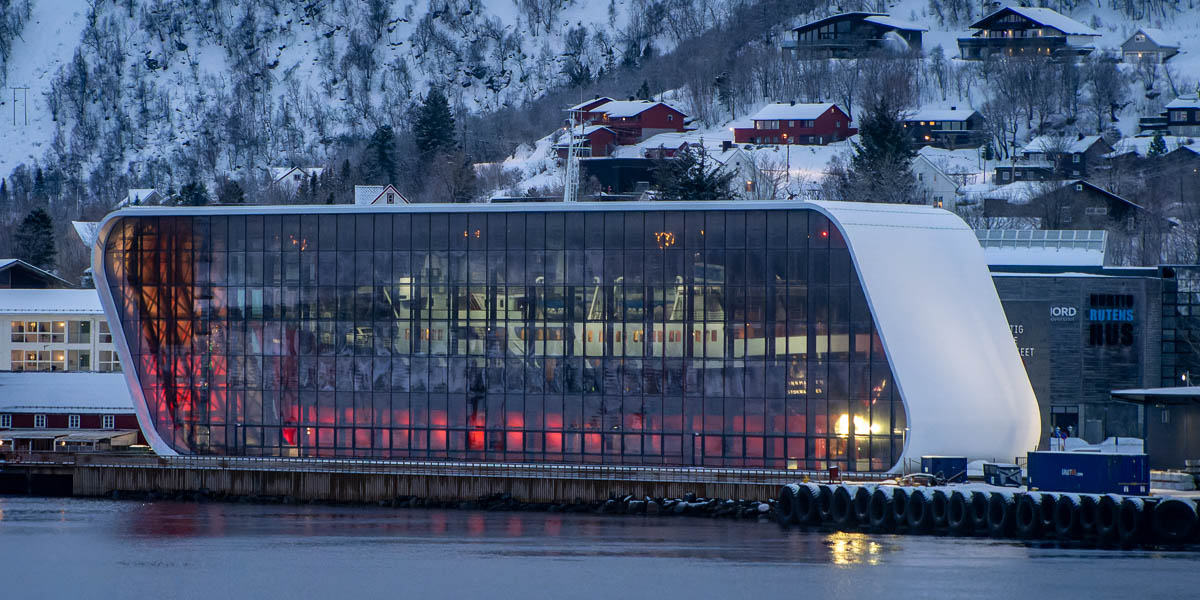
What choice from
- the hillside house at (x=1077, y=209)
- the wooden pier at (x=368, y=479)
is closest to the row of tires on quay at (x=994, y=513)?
the wooden pier at (x=368, y=479)

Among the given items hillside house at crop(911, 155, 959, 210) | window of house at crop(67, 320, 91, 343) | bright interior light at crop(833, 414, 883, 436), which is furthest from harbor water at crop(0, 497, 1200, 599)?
hillside house at crop(911, 155, 959, 210)

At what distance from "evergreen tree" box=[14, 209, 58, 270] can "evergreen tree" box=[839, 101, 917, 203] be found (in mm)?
55504

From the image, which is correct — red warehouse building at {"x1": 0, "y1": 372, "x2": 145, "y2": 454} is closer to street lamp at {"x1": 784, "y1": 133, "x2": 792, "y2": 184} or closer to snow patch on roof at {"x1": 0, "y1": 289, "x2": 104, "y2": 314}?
snow patch on roof at {"x1": 0, "y1": 289, "x2": 104, "y2": 314}

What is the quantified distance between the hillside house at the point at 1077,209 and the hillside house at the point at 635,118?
54.9m

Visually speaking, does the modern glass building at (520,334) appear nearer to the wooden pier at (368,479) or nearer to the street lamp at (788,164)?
the wooden pier at (368,479)

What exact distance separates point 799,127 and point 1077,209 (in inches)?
2010

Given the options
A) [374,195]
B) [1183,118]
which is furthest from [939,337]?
[1183,118]

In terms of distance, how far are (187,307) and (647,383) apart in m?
18.6

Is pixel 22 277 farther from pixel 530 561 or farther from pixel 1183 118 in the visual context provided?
pixel 1183 118

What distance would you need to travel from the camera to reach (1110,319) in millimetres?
83625

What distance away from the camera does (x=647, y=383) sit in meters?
70.3

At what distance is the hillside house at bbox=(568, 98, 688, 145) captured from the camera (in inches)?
7156

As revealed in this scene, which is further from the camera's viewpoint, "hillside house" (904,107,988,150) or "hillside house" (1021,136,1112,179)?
"hillside house" (904,107,988,150)

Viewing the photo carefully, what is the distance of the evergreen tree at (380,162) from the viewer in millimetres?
167625
